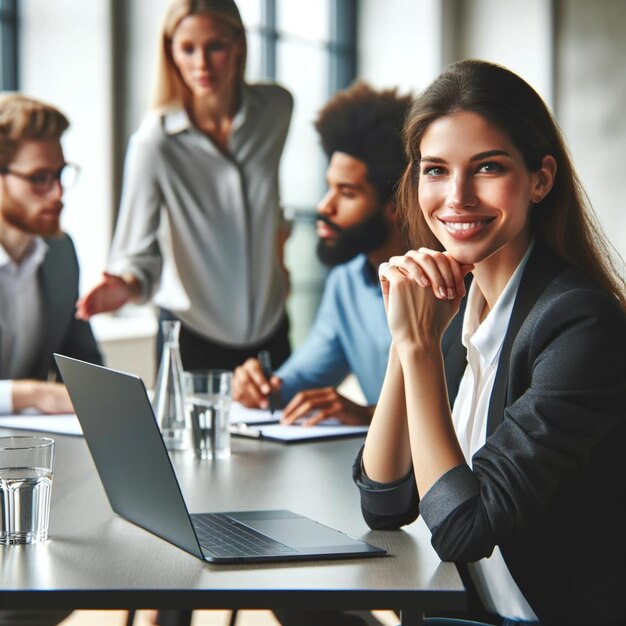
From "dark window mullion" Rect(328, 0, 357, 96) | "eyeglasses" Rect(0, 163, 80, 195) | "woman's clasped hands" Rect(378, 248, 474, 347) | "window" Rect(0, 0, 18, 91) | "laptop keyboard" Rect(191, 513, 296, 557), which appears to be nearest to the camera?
"laptop keyboard" Rect(191, 513, 296, 557)

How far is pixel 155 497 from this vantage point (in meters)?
1.13

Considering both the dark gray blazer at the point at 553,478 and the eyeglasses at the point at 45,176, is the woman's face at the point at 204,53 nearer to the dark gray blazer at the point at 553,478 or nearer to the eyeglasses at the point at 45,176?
the eyeglasses at the point at 45,176

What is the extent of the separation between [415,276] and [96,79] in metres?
3.71

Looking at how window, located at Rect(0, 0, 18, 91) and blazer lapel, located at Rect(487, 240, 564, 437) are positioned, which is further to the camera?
window, located at Rect(0, 0, 18, 91)

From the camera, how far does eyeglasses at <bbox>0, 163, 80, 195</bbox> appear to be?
2600 mm

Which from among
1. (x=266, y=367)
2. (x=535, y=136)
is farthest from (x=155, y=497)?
(x=266, y=367)

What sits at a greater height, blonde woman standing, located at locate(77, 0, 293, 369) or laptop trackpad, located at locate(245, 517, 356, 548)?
blonde woman standing, located at locate(77, 0, 293, 369)

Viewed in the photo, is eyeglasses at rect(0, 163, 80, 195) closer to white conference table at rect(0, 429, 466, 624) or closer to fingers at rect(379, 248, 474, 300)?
white conference table at rect(0, 429, 466, 624)

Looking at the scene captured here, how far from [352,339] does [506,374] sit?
1.27 metres

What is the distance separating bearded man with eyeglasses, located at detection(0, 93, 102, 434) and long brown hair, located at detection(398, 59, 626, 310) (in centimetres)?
141

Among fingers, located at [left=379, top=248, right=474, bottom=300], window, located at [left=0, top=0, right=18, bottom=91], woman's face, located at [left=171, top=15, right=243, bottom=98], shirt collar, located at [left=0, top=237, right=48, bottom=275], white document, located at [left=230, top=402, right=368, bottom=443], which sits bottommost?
white document, located at [left=230, top=402, right=368, bottom=443]

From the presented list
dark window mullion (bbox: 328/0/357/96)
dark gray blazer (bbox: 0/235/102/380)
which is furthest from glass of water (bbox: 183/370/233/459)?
dark window mullion (bbox: 328/0/357/96)

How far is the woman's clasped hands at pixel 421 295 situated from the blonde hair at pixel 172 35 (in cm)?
193

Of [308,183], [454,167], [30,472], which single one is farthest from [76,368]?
[308,183]
